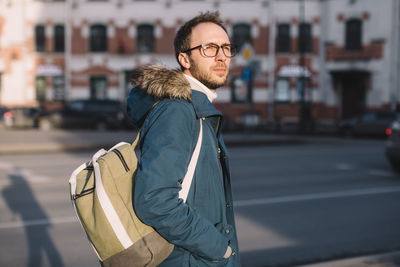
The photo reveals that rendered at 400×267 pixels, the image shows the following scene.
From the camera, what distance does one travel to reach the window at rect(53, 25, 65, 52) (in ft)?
110

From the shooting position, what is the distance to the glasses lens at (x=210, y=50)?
2250mm

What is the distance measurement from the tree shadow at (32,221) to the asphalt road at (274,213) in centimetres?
1

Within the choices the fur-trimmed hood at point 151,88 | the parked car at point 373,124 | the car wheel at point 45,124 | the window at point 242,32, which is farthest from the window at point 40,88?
the fur-trimmed hood at point 151,88

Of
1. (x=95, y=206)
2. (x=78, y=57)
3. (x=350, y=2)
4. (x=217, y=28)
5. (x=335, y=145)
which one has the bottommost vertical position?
(x=335, y=145)

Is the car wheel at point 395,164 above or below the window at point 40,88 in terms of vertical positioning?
below

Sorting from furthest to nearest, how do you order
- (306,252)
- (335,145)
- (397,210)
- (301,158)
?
(335,145)
(301,158)
(397,210)
(306,252)

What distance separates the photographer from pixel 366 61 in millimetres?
30938

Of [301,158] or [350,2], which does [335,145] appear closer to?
[301,158]

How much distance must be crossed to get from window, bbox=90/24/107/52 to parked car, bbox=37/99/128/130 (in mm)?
7901

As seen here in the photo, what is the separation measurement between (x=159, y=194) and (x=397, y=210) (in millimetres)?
6509

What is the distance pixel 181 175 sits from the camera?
195cm

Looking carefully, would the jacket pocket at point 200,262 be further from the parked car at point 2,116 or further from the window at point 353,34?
the window at point 353,34

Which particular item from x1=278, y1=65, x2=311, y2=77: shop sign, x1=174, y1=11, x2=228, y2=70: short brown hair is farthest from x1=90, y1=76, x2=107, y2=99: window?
x1=174, y1=11, x2=228, y2=70: short brown hair

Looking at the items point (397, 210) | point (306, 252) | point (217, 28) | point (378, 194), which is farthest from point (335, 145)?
point (217, 28)
